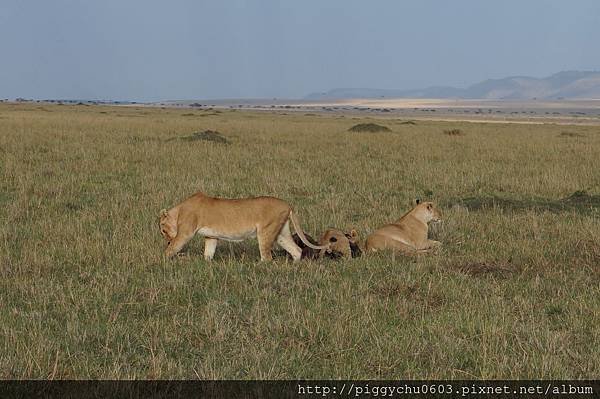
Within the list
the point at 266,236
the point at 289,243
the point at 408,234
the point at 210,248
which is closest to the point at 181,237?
the point at 210,248

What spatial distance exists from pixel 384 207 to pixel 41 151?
44.3 feet

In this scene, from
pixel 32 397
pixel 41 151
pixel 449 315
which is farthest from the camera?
pixel 41 151

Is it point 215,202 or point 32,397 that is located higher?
point 215,202

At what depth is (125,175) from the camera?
17016 mm

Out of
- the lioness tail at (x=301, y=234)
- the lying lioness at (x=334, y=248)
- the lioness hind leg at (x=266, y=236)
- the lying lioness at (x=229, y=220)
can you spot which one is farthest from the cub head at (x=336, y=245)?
the lioness hind leg at (x=266, y=236)

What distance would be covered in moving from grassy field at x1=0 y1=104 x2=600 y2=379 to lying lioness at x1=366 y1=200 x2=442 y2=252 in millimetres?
333

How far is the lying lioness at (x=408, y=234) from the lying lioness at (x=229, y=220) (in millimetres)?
999

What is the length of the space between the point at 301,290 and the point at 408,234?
2971 mm

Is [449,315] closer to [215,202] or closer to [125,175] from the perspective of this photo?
[215,202]

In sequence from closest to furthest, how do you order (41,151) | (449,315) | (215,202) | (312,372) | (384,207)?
(312,372) < (449,315) < (215,202) < (384,207) < (41,151)

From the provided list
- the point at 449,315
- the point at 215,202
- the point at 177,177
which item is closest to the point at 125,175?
the point at 177,177

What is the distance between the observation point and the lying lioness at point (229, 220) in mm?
8555

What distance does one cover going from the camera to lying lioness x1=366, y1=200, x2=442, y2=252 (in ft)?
30.6

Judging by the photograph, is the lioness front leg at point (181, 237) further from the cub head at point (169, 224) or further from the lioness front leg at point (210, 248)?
the lioness front leg at point (210, 248)
